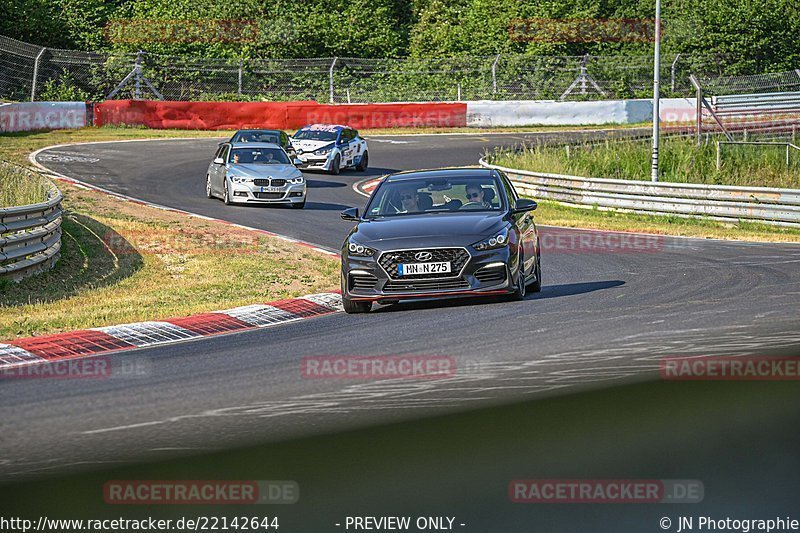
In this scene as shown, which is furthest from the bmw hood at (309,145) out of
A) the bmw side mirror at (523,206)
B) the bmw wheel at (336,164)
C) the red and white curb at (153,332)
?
the bmw side mirror at (523,206)

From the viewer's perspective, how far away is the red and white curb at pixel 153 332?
36.3 ft

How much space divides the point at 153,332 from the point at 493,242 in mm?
3593

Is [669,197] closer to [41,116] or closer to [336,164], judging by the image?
[336,164]

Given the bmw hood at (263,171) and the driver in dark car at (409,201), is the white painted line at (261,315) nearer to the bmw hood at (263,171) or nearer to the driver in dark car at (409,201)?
the driver in dark car at (409,201)

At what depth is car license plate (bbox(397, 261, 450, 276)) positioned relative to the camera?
12.7 metres

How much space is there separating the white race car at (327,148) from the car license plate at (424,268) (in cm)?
2178

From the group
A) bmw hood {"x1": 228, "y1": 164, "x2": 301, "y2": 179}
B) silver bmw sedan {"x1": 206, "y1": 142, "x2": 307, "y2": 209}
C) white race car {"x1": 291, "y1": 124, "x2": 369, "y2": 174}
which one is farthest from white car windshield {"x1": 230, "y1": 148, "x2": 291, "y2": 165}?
white race car {"x1": 291, "y1": 124, "x2": 369, "y2": 174}

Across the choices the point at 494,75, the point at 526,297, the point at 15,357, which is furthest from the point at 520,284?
the point at 494,75

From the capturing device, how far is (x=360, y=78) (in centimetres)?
4925

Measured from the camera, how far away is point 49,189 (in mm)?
20000

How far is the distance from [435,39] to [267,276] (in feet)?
150

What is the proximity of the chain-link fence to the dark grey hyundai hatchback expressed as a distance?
33.7 metres

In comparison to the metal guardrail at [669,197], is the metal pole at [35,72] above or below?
above

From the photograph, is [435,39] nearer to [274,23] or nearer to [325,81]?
[274,23]
